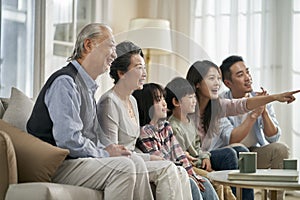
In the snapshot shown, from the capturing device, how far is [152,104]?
9.24 ft

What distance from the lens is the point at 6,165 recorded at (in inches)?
90.0

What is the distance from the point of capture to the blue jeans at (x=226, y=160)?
130 inches

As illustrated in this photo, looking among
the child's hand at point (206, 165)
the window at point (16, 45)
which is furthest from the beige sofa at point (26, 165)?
the window at point (16, 45)

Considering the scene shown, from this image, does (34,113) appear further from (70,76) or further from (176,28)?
(176,28)

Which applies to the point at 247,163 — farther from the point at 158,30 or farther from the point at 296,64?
the point at 296,64

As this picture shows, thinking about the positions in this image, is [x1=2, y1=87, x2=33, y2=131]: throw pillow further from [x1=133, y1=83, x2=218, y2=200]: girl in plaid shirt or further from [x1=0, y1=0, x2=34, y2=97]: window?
[x1=0, y1=0, x2=34, y2=97]: window

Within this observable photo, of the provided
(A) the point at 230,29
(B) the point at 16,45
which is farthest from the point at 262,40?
(B) the point at 16,45

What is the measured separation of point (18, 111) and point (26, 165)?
422 millimetres

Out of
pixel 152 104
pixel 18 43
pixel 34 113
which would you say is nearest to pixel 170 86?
pixel 152 104

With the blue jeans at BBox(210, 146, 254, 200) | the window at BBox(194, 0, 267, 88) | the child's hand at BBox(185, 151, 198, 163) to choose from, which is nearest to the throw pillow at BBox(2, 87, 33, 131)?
the child's hand at BBox(185, 151, 198, 163)

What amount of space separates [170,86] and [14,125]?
81cm

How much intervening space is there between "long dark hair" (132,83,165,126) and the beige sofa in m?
0.46

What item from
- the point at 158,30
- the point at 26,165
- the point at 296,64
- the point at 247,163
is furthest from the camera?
the point at 296,64

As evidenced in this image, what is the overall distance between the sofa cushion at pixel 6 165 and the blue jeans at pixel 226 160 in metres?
1.42
